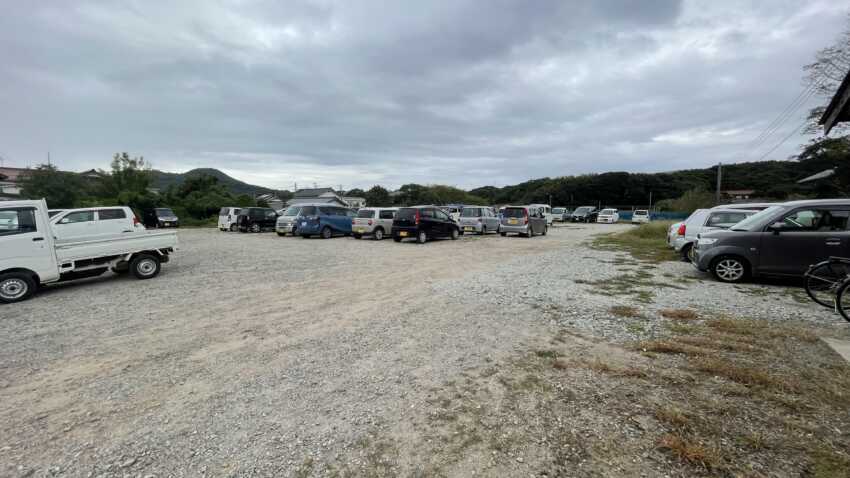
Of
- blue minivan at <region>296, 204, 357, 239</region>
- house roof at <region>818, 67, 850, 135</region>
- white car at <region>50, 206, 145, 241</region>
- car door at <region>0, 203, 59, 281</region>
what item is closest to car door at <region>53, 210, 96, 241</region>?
white car at <region>50, 206, 145, 241</region>

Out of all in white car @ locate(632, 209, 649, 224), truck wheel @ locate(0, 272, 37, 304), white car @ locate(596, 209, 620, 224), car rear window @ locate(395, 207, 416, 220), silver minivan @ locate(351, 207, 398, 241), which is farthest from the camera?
white car @ locate(596, 209, 620, 224)

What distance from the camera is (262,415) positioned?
104 inches

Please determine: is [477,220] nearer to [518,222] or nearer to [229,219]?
[518,222]

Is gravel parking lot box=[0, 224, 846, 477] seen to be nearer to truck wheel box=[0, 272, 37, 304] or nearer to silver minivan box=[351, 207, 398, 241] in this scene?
truck wheel box=[0, 272, 37, 304]

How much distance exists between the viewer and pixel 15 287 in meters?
6.22

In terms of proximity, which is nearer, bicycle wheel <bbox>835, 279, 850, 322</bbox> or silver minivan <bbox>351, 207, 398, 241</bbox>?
bicycle wheel <bbox>835, 279, 850, 322</bbox>

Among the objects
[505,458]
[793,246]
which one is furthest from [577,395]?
[793,246]

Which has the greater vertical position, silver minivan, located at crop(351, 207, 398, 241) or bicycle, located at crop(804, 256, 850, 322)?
silver minivan, located at crop(351, 207, 398, 241)

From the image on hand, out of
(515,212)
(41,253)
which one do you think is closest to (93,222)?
(41,253)

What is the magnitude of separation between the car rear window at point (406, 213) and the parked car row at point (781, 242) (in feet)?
33.9

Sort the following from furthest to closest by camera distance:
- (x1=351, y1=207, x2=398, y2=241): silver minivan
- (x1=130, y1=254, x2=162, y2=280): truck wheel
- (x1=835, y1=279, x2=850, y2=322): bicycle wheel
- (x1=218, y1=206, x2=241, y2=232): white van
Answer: (x1=218, y1=206, x2=241, y2=232): white van
(x1=351, y1=207, x2=398, y2=241): silver minivan
(x1=130, y1=254, x2=162, y2=280): truck wheel
(x1=835, y1=279, x2=850, y2=322): bicycle wheel

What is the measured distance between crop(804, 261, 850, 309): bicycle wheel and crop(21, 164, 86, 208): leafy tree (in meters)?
40.3

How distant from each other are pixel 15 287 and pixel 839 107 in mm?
13516

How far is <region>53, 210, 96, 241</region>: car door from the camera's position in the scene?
10281mm
